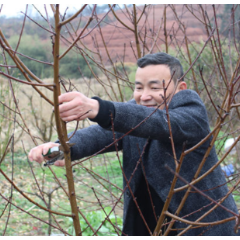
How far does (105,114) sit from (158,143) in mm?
564

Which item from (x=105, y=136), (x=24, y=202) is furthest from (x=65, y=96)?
(x=24, y=202)

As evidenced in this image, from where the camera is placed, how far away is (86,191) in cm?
579

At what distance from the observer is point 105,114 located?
1.40 metres

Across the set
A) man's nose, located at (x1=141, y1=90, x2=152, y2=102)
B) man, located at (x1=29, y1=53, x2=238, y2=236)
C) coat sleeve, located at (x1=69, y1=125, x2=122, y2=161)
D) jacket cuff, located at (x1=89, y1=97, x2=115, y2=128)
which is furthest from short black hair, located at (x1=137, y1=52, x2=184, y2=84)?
jacket cuff, located at (x1=89, y1=97, x2=115, y2=128)

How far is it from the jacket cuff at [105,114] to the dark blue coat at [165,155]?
0.26 feet

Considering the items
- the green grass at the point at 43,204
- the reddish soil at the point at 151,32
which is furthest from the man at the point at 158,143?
the reddish soil at the point at 151,32

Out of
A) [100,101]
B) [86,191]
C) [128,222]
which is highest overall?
[100,101]

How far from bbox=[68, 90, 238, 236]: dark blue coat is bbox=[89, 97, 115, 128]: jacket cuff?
0.08 meters

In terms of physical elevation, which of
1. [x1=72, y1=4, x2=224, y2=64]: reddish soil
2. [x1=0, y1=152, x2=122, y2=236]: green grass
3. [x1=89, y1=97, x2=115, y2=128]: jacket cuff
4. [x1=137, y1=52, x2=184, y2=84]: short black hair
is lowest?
[x1=0, y1=152, x2=122, y2=236]: green grass

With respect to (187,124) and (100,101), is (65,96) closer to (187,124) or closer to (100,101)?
(100,101)

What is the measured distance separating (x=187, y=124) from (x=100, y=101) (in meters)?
0.53

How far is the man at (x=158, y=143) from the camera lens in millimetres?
1563

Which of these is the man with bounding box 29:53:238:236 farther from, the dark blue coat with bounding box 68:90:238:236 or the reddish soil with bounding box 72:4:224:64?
the reddish soil with bounding box 72:4:224:64

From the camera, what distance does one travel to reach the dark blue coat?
161 cm
